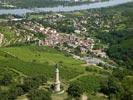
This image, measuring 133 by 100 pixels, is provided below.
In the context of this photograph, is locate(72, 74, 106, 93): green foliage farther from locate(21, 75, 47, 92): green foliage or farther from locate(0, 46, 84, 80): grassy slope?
locate(21, 75, 47, 92): green foliage

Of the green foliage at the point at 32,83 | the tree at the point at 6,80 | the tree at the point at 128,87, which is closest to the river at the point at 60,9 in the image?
the tree at the point at 6,80

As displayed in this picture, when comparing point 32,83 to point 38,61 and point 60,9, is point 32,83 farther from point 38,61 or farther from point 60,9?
point 60,9

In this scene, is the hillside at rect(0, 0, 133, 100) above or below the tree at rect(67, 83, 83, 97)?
below

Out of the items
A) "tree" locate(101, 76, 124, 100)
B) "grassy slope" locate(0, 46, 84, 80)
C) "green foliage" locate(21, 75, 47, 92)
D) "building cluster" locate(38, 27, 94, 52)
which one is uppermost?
"green foliage" locate(21, 75, 47, 92)

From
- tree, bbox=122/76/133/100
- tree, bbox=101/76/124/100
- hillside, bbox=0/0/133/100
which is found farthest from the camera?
hillside, bbox=0/0/133/100

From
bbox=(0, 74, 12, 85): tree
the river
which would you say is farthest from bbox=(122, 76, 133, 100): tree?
the river

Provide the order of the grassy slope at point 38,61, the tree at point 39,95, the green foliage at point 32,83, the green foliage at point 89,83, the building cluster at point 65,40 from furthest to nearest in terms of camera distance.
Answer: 1. the building cluster at point 65,40
2. the grassy slope at point 38,61
3. the green foliage at point 89,83
4. the green foliage at point 32,83
5. the tree at point 39,95

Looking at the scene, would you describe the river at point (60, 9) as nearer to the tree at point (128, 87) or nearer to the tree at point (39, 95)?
the tree at point (128, 87)
